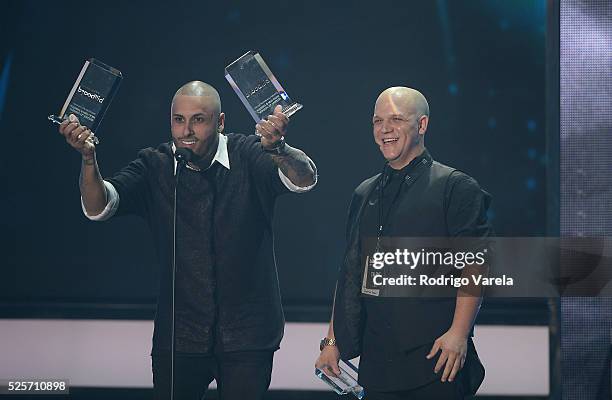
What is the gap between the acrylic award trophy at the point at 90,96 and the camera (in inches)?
129

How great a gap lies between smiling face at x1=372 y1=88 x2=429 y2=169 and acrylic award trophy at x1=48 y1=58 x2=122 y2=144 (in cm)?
99

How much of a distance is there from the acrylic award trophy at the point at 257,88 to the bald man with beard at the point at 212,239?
0.49ft

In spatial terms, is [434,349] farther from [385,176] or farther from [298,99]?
[298,99]

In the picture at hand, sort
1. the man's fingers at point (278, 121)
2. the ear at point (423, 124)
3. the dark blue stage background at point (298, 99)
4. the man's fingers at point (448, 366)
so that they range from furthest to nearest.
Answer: the dark blue stage background at point (298, 99) → the ear at point (423, 124) → the man's fingers at point (448, 366) → the man's fingers at point (278, 121)

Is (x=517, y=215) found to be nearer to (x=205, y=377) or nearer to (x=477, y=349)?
(x=477, y=349)

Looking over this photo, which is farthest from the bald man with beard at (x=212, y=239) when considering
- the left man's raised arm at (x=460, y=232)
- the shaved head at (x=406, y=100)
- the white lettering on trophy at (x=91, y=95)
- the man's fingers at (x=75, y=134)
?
the left man's raised arm at (x=460, y=232)

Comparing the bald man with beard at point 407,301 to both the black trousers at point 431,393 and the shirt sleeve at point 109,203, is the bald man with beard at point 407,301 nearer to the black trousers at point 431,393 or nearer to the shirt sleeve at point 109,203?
the black trousers at point 431,393

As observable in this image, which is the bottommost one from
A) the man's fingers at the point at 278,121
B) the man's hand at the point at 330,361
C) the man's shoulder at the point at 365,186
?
the man's hand at the point at 330,361

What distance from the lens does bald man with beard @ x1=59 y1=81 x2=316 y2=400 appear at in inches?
129

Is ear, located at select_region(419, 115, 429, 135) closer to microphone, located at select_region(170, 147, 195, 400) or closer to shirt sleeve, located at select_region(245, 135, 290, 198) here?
shirt sleeve, located at select_region(245, 135, 290, 198)

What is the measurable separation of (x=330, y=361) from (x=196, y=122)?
100cm

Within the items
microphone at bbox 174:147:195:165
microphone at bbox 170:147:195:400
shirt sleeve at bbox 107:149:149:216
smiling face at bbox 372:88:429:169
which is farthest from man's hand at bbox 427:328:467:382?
shirt sleeve at bbox 107:149:149:216

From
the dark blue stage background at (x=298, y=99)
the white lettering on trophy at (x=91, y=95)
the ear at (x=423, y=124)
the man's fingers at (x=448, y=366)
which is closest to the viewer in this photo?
the man's fingers at (x=448, y=366)

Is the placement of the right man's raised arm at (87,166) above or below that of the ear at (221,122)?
below
